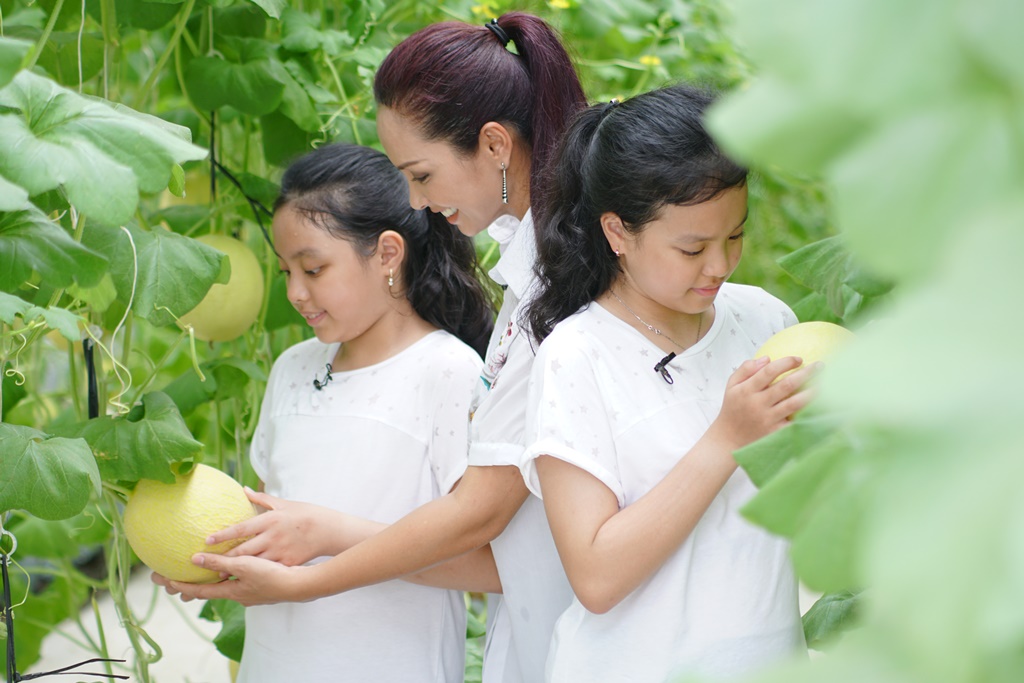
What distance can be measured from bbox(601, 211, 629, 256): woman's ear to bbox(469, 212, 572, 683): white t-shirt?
140 millimetres

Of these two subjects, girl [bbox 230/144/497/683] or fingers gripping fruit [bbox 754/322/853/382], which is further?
girl [bbox 230/144/497/683]

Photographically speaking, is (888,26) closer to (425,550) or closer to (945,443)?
(945,443)

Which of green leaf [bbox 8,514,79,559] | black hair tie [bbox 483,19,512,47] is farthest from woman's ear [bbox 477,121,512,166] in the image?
green leaf [bbox 8,514,79,559]

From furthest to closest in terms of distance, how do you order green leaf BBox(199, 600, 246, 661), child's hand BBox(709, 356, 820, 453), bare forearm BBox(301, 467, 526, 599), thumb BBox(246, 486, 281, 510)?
green leaf BBox(199, 600, 246, 661) < thumb BBox(246, 486, 281, 510) < bare forearm BBox(301, 467, 526, 599) < child's hand BBox(709, 356, 820, 453)

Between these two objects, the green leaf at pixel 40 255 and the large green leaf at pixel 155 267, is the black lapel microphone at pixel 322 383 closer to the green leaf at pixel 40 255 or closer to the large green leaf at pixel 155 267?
the large green leaf at pixel 155 267

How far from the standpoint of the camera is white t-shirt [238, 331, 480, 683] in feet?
4.72

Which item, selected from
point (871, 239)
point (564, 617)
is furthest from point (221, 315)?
point (871, 239)

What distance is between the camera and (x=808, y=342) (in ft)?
3.16

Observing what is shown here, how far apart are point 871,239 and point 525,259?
1.05m

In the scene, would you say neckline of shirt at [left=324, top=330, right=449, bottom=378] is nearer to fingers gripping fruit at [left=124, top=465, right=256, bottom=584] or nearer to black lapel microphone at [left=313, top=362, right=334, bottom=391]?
black lapel microphone at [left=313, top=362, right=334, bottom=391]

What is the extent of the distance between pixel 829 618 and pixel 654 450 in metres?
0.30

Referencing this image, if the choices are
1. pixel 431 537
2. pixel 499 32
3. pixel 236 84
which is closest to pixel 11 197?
pixel 431 537

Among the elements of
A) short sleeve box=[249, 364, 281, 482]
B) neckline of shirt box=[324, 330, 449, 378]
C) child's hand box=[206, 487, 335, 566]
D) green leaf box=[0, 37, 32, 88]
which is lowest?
short sleeve box=[249, 364, 281, 482]

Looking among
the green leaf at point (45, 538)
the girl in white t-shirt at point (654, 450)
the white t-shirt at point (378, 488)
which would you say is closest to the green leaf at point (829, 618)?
the girl in white t-shirt at point (654, 450)
